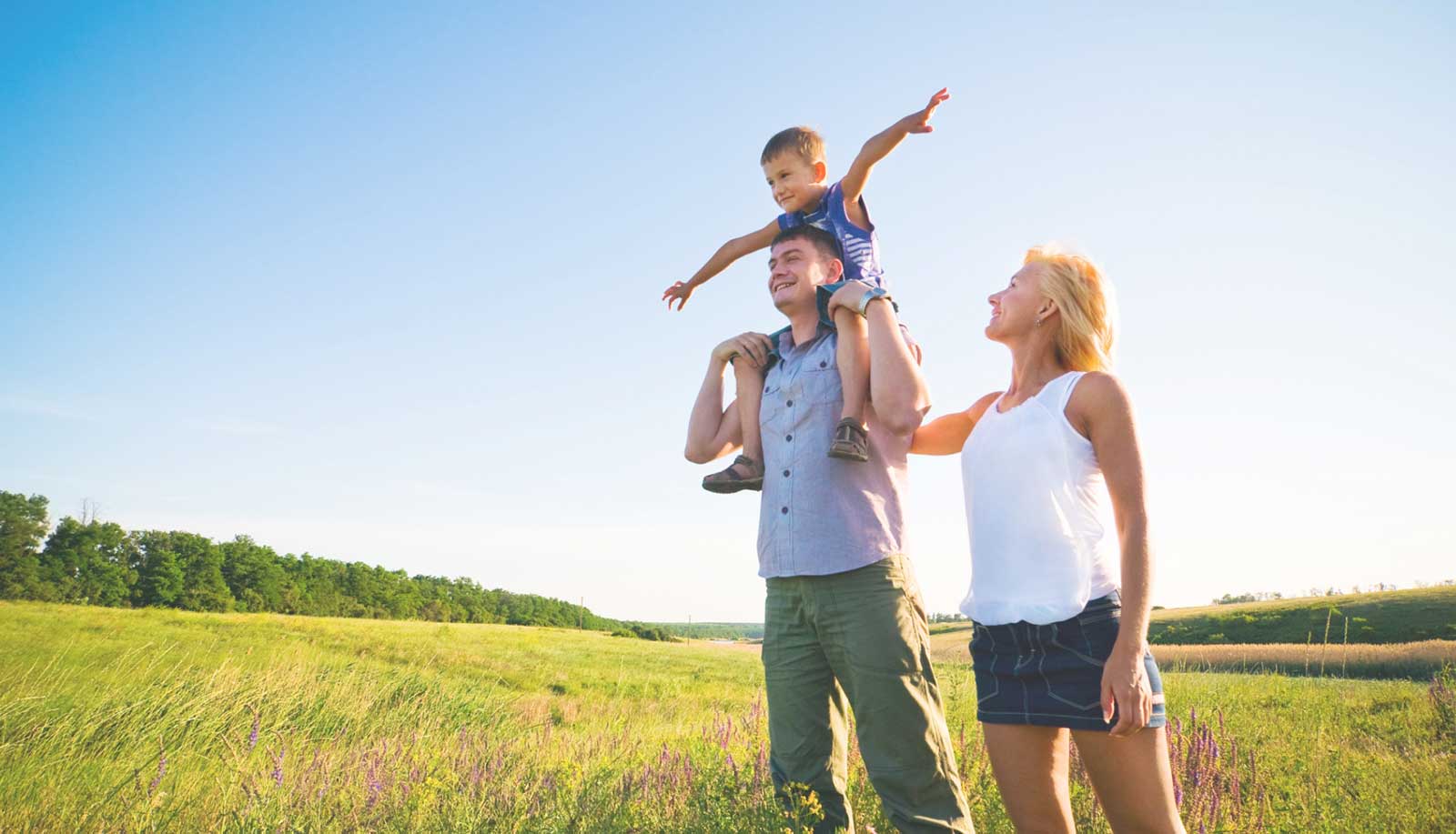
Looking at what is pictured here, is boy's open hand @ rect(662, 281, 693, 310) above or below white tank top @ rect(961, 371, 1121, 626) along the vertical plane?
above

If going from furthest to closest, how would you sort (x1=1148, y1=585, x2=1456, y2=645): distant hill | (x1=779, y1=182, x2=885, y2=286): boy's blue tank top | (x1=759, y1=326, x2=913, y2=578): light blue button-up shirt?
(x1=1148, y1=585, x2=1456, y2=645): distant hill
(x1=779, y1=182, x2=885, y2=286): boy's blue tank top
(x1=759, y1=326, x2=913, y2=578): light blue button-up shirt

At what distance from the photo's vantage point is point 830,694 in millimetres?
2873

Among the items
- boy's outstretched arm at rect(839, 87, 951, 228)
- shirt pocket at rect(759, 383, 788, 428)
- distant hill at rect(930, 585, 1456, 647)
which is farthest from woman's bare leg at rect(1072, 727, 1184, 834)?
distant hill at rect(930, 585, 1456, 647)

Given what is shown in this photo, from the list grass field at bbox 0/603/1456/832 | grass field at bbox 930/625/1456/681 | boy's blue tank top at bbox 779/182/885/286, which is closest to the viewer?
grass field at bbox 0/603/1456/832

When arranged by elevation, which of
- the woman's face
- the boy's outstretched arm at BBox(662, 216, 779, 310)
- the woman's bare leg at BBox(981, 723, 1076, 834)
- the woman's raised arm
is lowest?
the woman's bare leg at BBox(981, 723, 1076, 834)

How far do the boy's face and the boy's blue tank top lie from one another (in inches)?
6.5

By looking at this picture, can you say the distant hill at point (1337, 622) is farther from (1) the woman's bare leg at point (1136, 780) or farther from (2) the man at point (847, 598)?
(1) the woman's bare leg at point (1136, 780)

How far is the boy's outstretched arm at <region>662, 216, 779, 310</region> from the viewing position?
4824 millimetres

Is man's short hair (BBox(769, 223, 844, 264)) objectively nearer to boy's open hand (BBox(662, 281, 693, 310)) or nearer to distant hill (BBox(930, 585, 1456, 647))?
boy's open hand (BBox(662, 281, 693, 310))

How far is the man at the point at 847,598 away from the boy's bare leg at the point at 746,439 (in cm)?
16

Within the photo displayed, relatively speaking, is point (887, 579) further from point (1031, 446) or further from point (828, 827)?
point (828, 827)

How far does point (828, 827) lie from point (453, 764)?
3.40 meters

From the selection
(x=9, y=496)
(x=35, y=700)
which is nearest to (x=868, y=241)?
(x=35, y=700)

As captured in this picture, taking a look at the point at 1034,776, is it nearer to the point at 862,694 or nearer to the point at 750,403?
the point at 862,694
